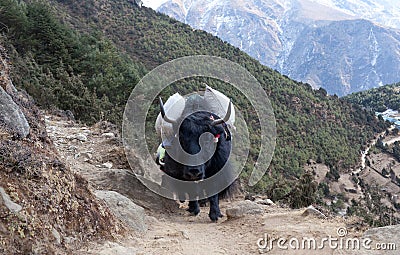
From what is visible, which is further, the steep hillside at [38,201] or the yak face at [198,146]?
the yak face at [198,146]

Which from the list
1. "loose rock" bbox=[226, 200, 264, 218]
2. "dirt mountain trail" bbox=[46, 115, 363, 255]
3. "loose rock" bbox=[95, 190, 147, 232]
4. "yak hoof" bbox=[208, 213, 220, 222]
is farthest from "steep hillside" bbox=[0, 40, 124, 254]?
"yak hoof" bbox=[208, 213, 220, 222]

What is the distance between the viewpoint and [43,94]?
11438 mm

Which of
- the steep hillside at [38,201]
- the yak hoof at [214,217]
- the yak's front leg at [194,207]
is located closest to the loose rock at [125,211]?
the steep hillside at [38,201]

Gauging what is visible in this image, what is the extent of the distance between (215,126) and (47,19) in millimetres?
15498

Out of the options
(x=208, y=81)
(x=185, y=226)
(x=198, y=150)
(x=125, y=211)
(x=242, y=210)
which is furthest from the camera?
(x=208, y=81)

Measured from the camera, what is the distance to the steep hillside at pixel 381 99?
50.1 m

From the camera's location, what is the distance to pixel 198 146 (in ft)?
18.7

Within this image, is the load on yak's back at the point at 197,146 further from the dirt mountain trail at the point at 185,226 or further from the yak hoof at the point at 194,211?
the dirt mountain trail at the point at 185,226

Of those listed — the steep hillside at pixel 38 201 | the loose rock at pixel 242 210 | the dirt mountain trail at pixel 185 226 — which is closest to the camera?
the steep hillside at pixel 38 201

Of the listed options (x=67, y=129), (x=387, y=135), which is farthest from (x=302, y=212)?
(x=387, y=135)

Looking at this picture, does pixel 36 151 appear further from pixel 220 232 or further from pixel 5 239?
pixel 220 232

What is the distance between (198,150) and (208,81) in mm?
24495

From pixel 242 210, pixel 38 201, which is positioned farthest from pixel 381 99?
pixel 38 201

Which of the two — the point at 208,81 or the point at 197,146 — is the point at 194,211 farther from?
the point at 208,81
